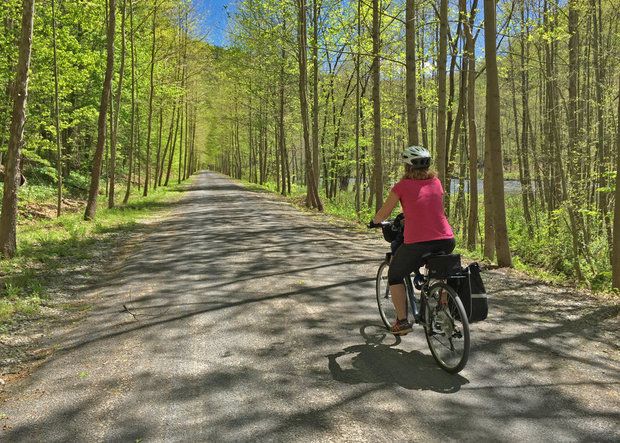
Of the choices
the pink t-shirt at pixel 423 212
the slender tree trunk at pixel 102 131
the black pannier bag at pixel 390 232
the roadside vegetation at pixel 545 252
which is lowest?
the roadside vegetation at pixel 545 252

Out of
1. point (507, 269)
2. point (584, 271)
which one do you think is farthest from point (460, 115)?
point (507, 269)

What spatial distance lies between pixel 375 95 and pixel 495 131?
Result: 25.3ft

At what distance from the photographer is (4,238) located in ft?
29.3

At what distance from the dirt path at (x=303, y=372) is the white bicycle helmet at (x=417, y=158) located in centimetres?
191

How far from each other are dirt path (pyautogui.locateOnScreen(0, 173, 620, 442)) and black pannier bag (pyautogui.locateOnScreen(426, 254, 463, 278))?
89 cm

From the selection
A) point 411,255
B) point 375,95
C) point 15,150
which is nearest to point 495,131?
point 411,255

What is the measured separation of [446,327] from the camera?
4.41 m

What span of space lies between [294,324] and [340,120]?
83.0ft

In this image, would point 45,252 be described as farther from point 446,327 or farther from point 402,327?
point 446,327

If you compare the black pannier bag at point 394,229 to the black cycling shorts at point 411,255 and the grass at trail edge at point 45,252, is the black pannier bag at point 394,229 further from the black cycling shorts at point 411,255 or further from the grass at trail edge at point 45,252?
the grass at trail edge at point 45,252

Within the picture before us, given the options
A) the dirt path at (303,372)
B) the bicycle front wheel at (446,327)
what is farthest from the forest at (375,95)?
the bicycle front wheel at (446,327)

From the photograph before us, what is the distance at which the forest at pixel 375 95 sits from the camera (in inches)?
458

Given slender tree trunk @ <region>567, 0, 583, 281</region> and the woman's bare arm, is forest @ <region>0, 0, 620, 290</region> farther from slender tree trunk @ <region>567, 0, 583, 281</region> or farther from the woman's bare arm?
the woman's bare arm

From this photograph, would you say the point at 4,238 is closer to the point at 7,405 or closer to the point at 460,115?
the point at 7,405
